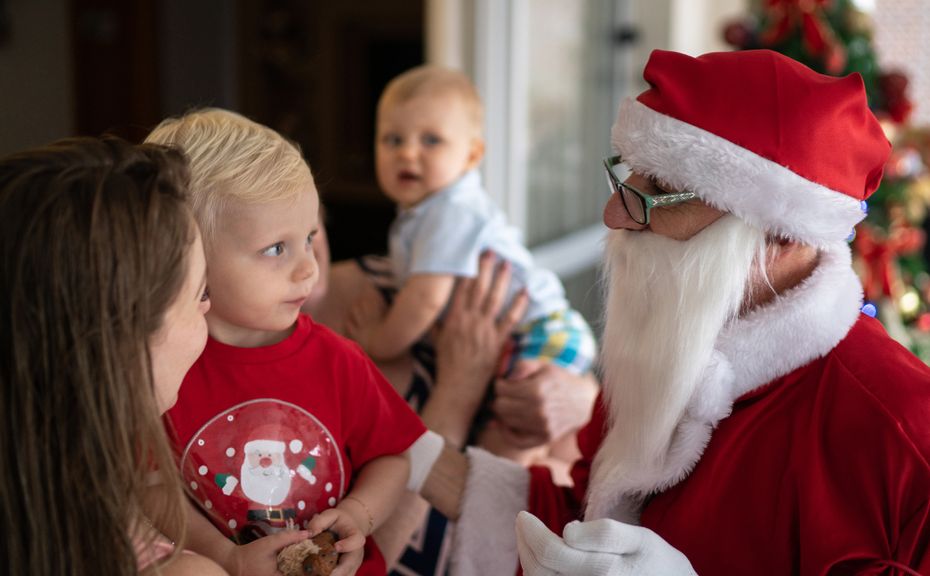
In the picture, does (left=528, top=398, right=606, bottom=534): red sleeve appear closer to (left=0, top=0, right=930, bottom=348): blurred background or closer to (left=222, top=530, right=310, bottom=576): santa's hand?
(left=222, top=530, right=310, bottom=576): santa's hand

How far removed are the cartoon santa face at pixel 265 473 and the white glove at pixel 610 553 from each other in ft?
1.16

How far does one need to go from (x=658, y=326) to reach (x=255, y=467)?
1.88 feet

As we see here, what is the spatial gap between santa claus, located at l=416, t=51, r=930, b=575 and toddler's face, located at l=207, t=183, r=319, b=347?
1.38ft

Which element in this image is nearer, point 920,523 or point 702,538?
point 920,523

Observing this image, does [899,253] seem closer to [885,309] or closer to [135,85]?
[885,309]

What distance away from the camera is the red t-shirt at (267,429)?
1.28m

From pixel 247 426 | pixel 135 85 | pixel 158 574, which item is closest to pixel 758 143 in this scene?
pixel 247 426

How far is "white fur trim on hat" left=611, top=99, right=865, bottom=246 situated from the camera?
4.16 feet

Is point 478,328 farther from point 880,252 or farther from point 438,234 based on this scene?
point 880,252

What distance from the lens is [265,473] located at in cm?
130

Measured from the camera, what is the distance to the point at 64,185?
946 millimetres

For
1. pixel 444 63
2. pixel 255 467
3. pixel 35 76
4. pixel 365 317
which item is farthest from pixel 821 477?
pixel 35 76

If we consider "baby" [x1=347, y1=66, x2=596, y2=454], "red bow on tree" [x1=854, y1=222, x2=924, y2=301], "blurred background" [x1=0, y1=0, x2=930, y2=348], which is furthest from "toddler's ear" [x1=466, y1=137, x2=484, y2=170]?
"red bow on tree" [x1=854, y1=222, x2=924, y2=301]

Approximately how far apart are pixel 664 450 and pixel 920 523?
34 cm
